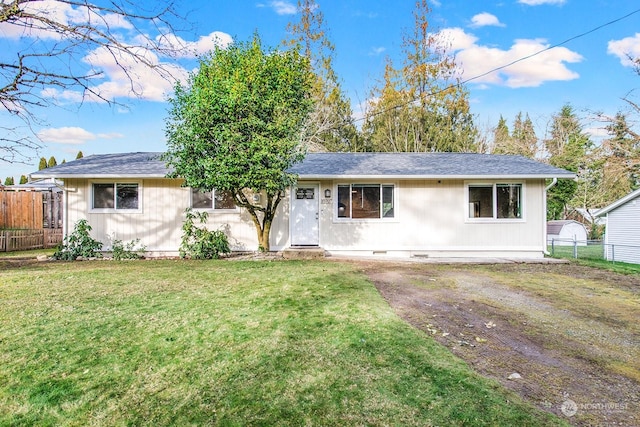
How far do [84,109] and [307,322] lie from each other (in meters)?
3.82

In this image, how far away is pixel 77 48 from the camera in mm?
4094

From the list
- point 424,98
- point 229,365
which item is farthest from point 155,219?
point 424,98

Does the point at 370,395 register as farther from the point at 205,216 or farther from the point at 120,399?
the point at 205,216

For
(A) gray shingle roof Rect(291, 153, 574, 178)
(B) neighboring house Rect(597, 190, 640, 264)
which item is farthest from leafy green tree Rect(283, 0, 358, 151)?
(B) neighboring house Rect(597, 190, 640, 264)

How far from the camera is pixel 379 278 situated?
281 inches

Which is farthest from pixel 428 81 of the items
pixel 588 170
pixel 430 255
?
pixel 430 255

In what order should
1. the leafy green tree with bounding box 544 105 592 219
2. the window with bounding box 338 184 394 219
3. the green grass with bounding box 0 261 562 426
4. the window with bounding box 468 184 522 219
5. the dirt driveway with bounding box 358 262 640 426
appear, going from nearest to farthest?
the green grass with bounding box 0 261 562 426
the dirt driveway with bounding box 358 262 640 426
the window with bounding box 468 184 522 219
the window with bounding box 338 184 394 219
the leafy green tree with bounding box 544 105 592 219

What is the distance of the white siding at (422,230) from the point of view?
10500 mm

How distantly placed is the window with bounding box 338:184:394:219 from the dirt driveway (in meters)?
2.81

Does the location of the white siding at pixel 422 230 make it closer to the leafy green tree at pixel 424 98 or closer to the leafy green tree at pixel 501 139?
the leafy green tree at pixel 424 98

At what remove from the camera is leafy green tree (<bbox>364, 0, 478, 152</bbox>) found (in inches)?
919

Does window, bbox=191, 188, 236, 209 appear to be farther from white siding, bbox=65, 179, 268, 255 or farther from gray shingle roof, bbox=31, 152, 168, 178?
gray shingle roof, bbox=31, 152, 168, 178

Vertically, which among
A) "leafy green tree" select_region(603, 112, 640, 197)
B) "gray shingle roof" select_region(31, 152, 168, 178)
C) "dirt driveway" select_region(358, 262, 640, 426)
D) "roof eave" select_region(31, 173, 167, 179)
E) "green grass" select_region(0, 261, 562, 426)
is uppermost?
"leafy green tree" select_region(603, 112, 640, 197)

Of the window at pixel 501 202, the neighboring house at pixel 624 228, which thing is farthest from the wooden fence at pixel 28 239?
the neighboring house at pixel 624 228
